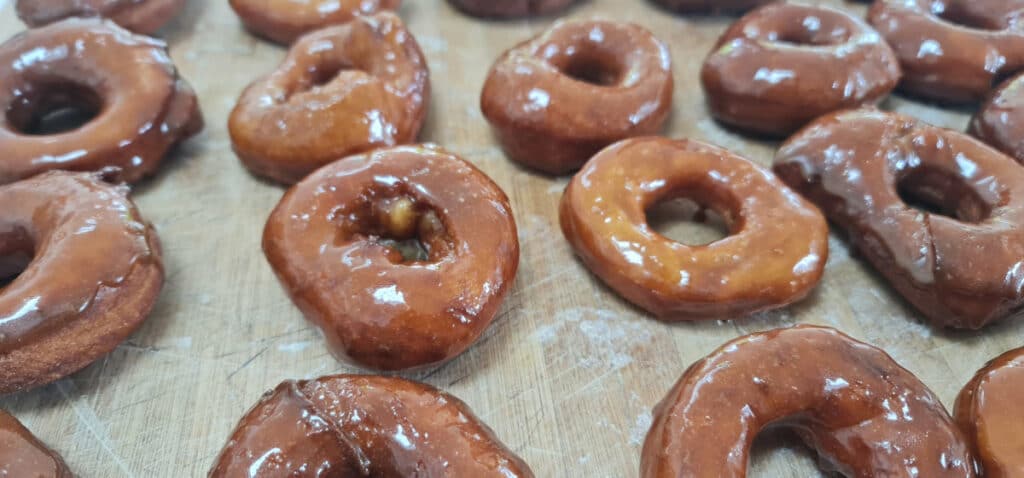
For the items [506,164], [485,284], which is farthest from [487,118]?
[485,284]

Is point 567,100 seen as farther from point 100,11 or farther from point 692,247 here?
point 100,11

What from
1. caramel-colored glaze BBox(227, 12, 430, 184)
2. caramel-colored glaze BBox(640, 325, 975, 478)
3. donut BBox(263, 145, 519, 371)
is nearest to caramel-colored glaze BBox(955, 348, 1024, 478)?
caramel-colored glaze BBox(640, 325, 975, 478)

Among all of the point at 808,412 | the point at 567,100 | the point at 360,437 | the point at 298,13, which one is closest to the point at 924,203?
the point at 808,412

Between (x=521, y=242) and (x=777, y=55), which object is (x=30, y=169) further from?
(x=777, y=55)

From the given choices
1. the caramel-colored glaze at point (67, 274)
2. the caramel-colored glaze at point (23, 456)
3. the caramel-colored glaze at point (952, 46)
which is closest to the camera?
the caramel-colored glaze at point (23, 456)

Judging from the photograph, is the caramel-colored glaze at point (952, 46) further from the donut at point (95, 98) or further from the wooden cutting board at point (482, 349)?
the donut at point (95, 98)

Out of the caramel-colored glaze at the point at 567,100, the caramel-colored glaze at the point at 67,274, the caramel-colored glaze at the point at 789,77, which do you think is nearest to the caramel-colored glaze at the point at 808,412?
the caramel-colored glaze at the point at 567,100

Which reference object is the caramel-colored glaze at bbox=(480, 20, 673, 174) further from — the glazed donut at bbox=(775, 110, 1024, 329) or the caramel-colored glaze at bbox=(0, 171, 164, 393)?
the caramel-colored glaze at bbox=(0, 171, 164, 393)
